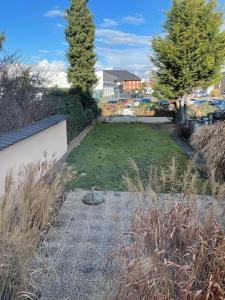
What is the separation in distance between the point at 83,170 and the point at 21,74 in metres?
4.23

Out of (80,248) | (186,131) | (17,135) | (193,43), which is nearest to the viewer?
(80,248)

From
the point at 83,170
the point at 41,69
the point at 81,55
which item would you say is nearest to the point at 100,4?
the point at 81,55

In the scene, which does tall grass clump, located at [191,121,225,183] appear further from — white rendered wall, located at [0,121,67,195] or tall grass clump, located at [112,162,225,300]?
white rendered wall, located at [0,121,67,195]

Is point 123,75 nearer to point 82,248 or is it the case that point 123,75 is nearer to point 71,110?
point 71,110

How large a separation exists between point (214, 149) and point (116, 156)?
10.3 ft

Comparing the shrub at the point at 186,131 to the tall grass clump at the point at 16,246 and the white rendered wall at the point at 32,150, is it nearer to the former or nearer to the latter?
the white rendered wall at the point at 32,150

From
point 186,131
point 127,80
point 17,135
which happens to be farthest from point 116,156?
point 127,80

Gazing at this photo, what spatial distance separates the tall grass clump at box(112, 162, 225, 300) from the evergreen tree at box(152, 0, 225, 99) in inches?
459

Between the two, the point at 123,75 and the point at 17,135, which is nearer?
the point at 17,135

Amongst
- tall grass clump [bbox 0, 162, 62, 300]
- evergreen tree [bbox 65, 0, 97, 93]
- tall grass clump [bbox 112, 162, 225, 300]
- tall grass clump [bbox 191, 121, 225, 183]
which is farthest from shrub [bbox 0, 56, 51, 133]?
evergreen tree [bbox 65, 0, 97, 93]

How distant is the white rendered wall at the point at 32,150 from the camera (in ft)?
12.7

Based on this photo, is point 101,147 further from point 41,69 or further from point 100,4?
point 100,4

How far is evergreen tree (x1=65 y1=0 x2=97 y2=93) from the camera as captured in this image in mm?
13383

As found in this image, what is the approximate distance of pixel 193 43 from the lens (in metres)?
12.5
